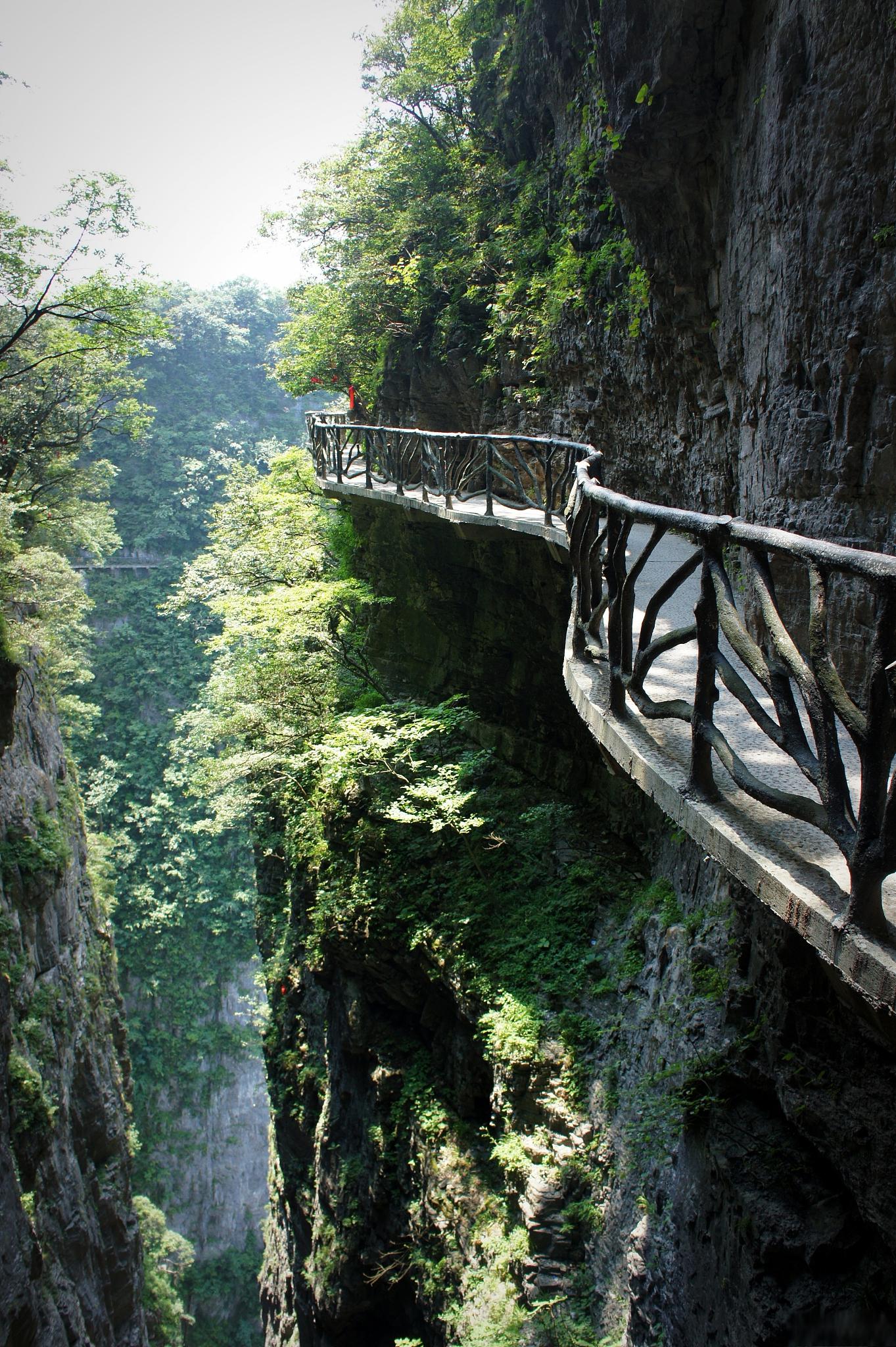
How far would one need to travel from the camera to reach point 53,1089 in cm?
1049

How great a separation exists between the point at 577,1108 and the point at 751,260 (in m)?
5.95

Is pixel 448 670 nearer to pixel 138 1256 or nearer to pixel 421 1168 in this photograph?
pixel 421 1168

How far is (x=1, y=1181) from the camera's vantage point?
768 cm

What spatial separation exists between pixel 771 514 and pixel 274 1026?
1116 centimetres

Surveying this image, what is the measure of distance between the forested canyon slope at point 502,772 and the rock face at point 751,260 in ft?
0.11

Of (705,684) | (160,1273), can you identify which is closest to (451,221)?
(705,684)

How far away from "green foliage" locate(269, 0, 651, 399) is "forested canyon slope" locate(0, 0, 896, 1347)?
8 centimetres

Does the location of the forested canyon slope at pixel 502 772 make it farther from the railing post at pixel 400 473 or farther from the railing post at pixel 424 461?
the railing post at pixel 424 461

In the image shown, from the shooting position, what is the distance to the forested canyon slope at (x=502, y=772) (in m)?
3.69

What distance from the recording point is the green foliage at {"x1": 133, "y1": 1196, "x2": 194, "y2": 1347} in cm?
1647

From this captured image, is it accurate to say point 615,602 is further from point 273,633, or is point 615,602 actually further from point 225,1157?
point 225,1157

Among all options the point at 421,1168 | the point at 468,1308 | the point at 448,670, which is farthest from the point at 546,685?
the point at 468,1308

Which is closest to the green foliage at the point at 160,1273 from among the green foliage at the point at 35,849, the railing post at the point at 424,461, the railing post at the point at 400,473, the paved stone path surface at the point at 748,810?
the green foliage at the point at 35,849

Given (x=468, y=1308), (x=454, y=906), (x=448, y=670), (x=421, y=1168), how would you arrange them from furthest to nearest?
(x=448, y=670) → (x=454, y=906) → (x=421, y=1168) → (x=468, y=1308)
